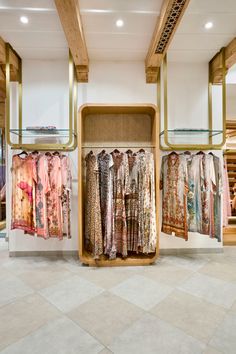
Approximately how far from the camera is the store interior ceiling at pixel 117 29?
1.95 meters

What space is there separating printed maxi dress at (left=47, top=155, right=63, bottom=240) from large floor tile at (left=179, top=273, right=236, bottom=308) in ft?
5.14

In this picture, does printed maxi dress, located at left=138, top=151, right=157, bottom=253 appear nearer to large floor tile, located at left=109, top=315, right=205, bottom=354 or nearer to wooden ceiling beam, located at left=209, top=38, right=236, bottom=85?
large floor tile, located at left=109, top=315, right=205, bottom=354

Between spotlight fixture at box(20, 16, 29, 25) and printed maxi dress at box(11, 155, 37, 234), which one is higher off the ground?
spotlight fixture at box(20, 16, 29, 25)

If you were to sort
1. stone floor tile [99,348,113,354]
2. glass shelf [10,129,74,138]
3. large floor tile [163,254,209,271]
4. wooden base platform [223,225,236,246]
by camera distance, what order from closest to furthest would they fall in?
stone floor tile [99,348,113,354]
large floor tile [163,254,209,271]
glass shelf [10,129,74,138]
wooden base platform [223,225,236,246]

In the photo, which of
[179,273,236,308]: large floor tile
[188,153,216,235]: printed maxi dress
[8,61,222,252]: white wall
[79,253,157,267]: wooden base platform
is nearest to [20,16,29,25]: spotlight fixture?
[8,61,222,252]: white wall

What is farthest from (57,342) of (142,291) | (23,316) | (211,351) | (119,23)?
(119,23)

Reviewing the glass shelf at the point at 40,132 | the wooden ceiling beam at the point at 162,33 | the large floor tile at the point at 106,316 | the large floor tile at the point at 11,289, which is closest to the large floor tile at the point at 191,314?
the large floor tile at the point at 106,316

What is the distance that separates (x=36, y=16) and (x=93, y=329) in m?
2.84

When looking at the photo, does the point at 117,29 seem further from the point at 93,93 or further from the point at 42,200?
the point at 42,200

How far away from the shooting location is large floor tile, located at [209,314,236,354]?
4.48ft

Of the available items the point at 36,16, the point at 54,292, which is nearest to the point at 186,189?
the point at 54,292

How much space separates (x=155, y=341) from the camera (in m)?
1.42

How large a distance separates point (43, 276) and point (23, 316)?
0.68m

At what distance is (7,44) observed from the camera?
2.54m
